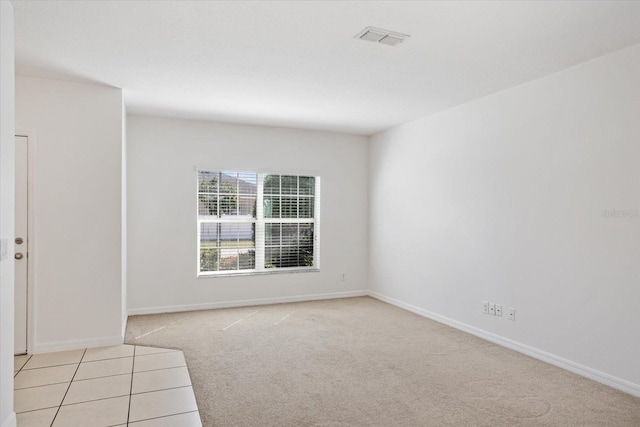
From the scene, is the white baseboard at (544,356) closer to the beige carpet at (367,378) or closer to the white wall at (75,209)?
the beige carpet at (367,378)

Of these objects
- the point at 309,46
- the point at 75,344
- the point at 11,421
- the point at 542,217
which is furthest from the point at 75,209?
the point at 542,217

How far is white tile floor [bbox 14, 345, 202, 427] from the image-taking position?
2523mm

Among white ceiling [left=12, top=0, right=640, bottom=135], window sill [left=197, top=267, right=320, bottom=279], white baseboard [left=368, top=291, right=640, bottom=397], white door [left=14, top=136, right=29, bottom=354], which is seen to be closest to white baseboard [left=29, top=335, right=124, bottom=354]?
white door [left=14, top=136, right=29, bottom=354]

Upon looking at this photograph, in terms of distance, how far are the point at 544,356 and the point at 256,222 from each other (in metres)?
3.75

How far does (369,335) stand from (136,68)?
3.29 metres

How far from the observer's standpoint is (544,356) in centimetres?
354

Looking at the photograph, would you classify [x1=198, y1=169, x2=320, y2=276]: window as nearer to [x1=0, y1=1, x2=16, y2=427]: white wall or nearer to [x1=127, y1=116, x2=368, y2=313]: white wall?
[x1=127, y1=116, x2=368, y2=313]: white wall

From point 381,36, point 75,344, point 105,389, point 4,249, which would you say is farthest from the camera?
point 75,344

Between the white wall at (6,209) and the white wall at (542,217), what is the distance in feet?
12.7

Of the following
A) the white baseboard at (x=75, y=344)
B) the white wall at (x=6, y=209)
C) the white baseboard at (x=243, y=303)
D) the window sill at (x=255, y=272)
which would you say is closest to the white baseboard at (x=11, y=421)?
the white wall at (x=6, y=209)

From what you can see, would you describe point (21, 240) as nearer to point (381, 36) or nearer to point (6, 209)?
point (6, 209)

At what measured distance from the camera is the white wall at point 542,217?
3.02 m

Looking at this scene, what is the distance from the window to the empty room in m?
0.04

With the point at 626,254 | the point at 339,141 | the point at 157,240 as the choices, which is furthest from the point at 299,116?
the point at 626,254
